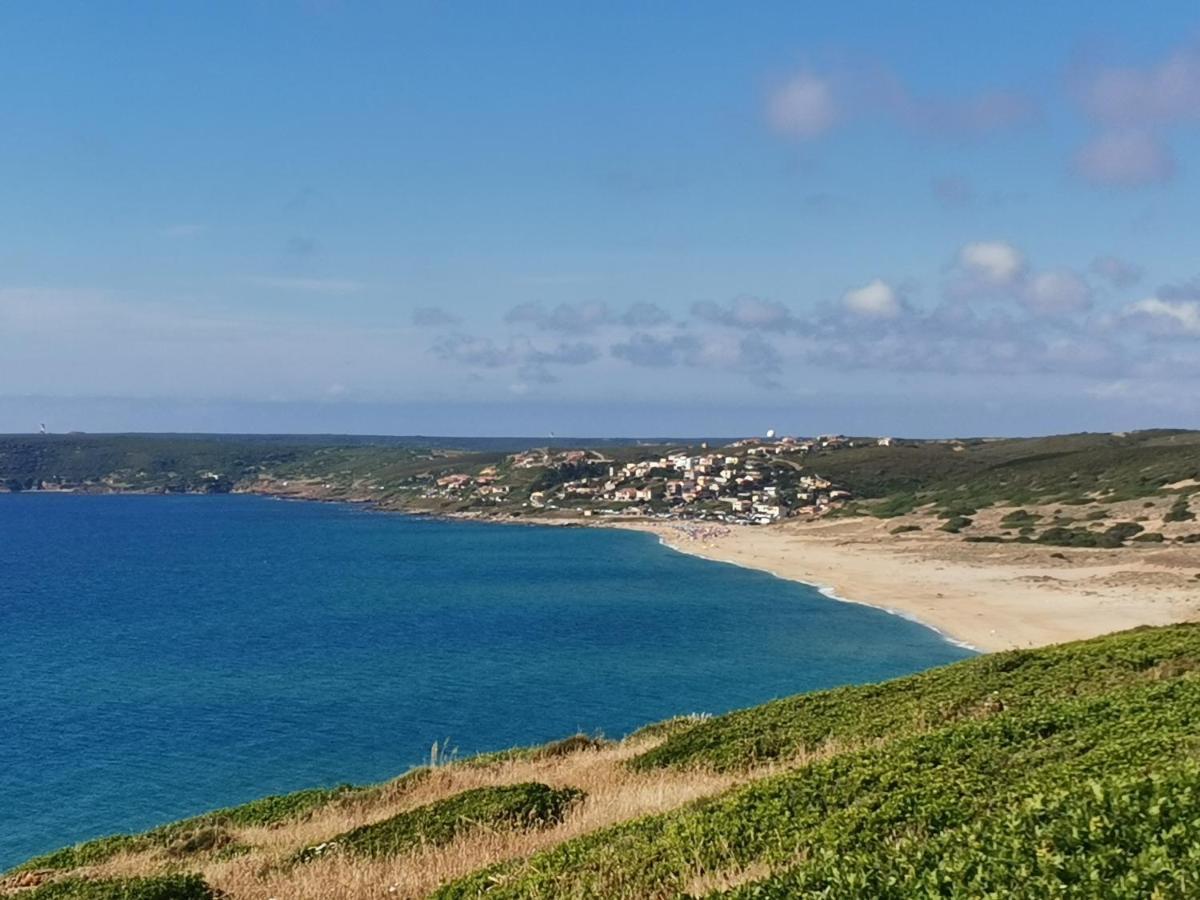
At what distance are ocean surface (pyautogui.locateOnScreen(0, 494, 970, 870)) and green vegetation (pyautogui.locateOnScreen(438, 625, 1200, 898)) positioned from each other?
28.0 metres

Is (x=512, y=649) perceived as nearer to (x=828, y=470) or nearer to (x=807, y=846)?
(x=807, y=846)

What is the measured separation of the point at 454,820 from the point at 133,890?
4.23 m

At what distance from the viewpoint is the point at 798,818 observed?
888cm

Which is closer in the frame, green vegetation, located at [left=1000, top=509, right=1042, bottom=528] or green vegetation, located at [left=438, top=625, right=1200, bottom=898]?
green vegetation, located at [left=438, top=625, right=1200, bottom=898]

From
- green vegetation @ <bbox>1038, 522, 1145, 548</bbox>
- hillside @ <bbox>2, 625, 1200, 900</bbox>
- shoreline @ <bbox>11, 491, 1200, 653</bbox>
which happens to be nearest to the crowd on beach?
shoreline @ <bbox>11, 491, 1200, 653</bbox>

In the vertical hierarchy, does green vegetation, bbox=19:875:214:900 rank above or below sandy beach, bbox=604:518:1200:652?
above

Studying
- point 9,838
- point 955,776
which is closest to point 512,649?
point 9,838

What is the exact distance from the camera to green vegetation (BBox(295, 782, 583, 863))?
12.3 meters

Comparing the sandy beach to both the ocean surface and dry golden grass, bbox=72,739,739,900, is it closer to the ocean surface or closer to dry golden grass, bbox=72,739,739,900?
the ocean surface

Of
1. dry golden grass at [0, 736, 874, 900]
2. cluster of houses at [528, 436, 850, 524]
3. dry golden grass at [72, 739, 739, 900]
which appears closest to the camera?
dry golden grass at [0, 736, 874, 900]

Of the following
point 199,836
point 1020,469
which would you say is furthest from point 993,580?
point 199,836

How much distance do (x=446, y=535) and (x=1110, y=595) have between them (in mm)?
90665

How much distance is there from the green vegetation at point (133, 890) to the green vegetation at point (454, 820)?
1.95 m

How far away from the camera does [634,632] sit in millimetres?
66875
